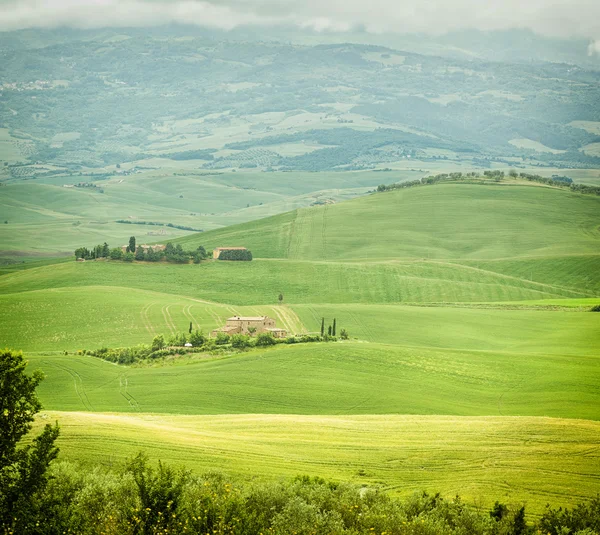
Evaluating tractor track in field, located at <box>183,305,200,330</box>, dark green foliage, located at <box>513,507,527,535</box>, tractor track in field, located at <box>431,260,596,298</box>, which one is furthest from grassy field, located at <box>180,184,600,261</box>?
dark green foliage, located at <box>513,507,527,535</box>

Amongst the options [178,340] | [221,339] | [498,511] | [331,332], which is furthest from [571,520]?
[331,332]

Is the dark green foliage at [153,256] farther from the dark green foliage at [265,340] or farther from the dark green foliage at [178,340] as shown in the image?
the dark green foliage at [265,340]

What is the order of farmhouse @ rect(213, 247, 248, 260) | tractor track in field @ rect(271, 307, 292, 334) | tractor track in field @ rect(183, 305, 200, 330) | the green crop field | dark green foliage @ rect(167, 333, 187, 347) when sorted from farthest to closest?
farmhouse @ rect(213, 247, 248, 260) → tractor track in field @ rect(183, 305, 200, 330) → tractor track in field @ rect(271, 307, 292, 334) → dark green foliage @ rect(167, 333, 187, 347) → the green crop field

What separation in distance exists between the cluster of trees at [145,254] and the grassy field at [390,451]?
8260cm

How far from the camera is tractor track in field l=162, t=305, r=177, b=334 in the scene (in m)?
89.4

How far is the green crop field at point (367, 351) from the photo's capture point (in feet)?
133

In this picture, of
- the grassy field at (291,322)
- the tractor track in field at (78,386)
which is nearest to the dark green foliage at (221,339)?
the grassy field at (291,322)

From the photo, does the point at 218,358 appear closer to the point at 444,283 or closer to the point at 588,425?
the point at 588,425

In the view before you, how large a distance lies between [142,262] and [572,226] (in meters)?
88.0

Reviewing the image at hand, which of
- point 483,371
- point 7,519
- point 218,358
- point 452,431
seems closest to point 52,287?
point 218,358

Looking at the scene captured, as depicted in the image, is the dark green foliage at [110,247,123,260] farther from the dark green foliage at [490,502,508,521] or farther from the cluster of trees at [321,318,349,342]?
the dark green foliage at [490,502,508,521]

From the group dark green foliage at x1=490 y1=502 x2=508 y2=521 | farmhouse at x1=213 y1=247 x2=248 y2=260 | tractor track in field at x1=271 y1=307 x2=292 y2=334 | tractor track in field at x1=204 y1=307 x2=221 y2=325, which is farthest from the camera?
farmhouse at x1=213 y1=247 x2=248 y2=260

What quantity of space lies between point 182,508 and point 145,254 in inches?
4071

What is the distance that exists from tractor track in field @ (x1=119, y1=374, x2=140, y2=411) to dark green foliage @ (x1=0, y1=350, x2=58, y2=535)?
1130 inches
